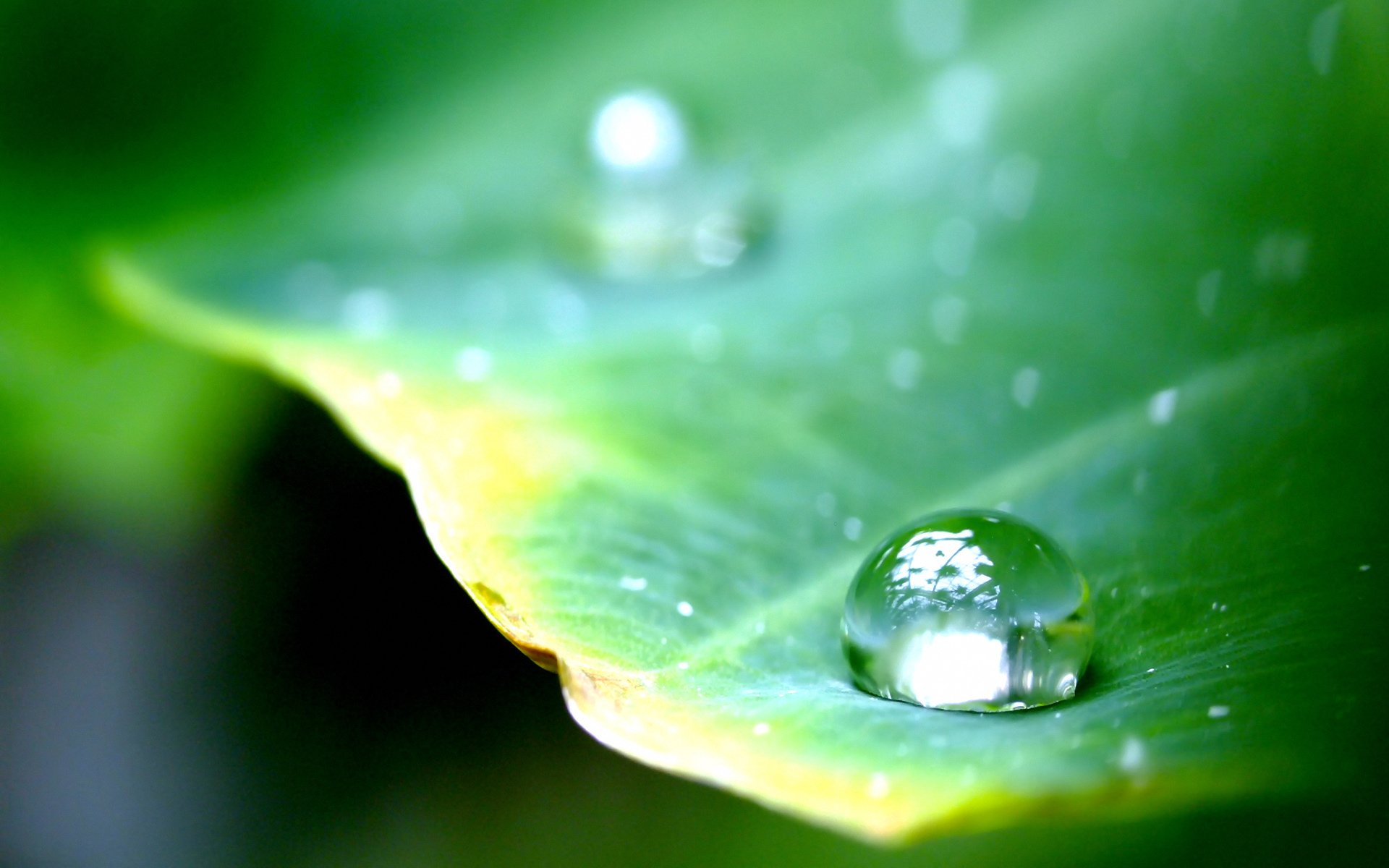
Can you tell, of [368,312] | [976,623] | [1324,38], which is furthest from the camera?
[368,312]

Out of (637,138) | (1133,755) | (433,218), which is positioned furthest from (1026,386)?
(433,218)

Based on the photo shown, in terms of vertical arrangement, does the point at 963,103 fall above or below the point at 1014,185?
above

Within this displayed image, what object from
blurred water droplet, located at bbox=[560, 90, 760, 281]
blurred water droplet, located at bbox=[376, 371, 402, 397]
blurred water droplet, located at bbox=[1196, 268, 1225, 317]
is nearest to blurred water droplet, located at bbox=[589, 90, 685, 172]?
blurred water droplet, located at bbox=[560, 90, 760, 281]

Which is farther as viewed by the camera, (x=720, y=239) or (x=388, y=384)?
(x=720, y=239)

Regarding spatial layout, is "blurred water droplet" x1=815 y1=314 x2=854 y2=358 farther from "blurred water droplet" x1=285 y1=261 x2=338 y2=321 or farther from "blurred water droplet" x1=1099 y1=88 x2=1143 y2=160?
"blurred water droplet" x1=285 y1=261 x2=338 y2=321

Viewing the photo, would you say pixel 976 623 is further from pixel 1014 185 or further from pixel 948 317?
pixel 1014 185

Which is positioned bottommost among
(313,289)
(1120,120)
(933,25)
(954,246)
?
(313,289)

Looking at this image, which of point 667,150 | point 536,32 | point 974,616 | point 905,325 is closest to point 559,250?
point 667,150
